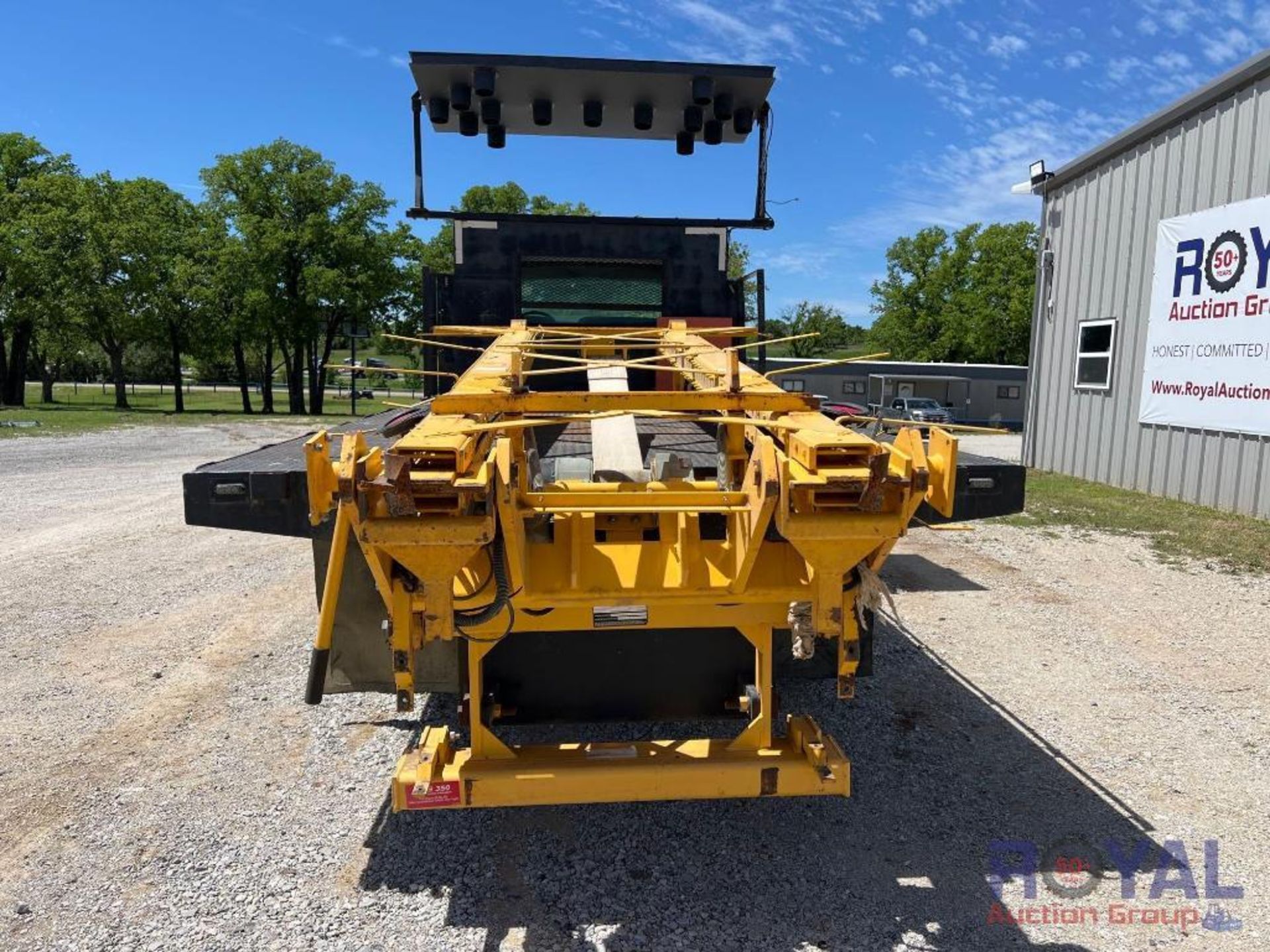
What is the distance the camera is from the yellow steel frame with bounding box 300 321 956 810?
7.15ft

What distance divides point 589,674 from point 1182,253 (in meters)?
11.3

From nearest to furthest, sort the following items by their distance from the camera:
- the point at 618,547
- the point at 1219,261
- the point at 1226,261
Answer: the point at 618,547 < the point at 1226,261 < the point at 1219,261

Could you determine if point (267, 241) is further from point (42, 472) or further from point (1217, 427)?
point (1217, 427)

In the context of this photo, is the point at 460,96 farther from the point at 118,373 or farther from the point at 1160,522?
the point at 118,373

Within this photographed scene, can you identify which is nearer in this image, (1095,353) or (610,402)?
(610,402)

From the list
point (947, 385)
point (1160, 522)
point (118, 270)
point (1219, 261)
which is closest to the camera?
point (1160, 522)

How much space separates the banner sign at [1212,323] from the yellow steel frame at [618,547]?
31.2ft

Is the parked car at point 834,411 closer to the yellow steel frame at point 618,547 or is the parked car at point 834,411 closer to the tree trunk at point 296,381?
the yellow steel frame at point 618,547

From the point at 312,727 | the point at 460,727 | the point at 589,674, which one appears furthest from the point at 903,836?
the point at 312,727

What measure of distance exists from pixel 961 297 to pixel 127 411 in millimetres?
38842

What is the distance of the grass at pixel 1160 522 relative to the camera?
7.81 metres

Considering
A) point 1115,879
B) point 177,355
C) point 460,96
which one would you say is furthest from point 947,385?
point 1115,879

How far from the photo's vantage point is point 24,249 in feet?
96.7

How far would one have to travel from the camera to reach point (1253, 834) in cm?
314
